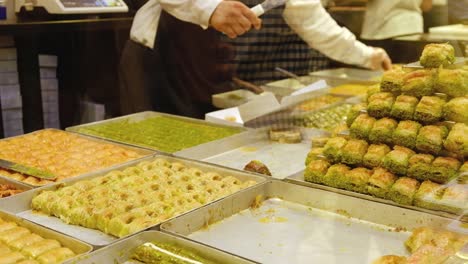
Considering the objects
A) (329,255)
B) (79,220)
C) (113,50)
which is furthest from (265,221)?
(113,50)

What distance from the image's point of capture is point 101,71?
189 inches

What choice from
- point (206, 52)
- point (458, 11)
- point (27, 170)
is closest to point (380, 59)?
point (206, 52)

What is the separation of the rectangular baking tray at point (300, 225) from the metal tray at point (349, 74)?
7.33 ft

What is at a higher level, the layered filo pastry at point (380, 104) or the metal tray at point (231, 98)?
the layered filo pastry at point (380, 104)

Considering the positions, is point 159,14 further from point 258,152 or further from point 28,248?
point 28,248

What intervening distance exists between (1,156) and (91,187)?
0.73m

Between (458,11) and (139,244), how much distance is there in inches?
73.8

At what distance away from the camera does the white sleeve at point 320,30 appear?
167 inches

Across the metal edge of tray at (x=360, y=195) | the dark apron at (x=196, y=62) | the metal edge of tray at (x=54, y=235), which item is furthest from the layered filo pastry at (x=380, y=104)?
the dark apron at (x=196, y=62)

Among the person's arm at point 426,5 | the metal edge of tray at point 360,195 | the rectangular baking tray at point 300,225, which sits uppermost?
the person's arm at point 426,5

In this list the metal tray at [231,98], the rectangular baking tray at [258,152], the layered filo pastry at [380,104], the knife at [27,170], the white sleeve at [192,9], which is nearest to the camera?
the layered filo pastry at [380,104]

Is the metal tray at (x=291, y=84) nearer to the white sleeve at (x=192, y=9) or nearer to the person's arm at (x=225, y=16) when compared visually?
the person's arm at (x=225, y=16)

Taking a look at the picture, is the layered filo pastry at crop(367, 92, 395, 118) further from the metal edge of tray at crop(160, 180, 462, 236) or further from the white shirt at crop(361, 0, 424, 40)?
the white shirt at crop(361, 0, 424, 40)

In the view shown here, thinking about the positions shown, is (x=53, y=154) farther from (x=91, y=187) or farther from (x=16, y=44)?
(x=16, y=44)
